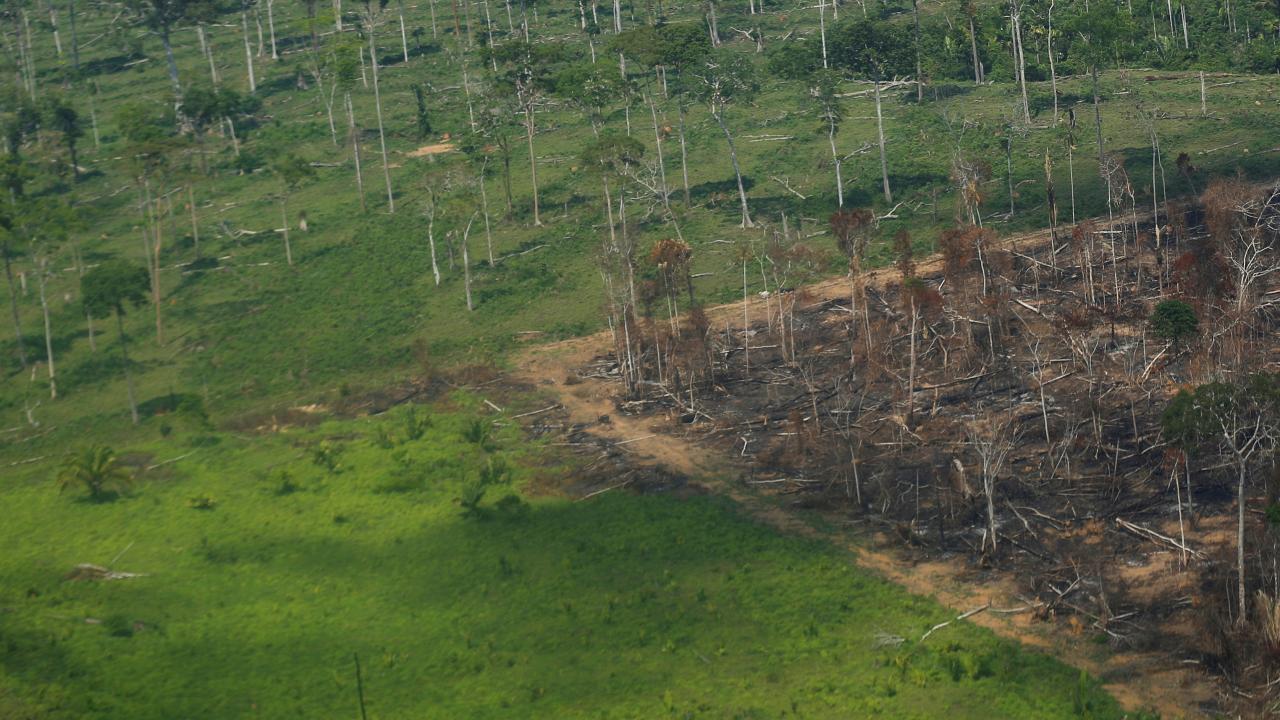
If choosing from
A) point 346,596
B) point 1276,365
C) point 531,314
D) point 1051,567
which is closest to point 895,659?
point 1051,567

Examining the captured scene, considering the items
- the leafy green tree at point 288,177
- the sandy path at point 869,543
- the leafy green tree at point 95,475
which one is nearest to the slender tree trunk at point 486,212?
the leafy green tree at point 288,177

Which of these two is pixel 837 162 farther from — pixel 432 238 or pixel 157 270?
pixel 157 270

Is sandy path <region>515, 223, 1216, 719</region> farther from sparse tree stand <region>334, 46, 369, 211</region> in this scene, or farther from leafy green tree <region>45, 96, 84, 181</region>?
leafy green tree <region>45, 96, 84, 181</region>

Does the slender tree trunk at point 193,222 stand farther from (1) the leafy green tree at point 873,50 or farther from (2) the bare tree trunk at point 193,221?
(1) the leafy green tree at point 873,50

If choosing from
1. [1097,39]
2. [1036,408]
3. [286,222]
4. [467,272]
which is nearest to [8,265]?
[286,222]

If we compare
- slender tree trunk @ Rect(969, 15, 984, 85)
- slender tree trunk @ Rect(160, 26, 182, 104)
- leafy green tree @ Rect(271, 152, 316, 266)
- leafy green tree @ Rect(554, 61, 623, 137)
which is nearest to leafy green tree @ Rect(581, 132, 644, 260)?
leafy green tree @ Rect(554, 61, 623, 137)

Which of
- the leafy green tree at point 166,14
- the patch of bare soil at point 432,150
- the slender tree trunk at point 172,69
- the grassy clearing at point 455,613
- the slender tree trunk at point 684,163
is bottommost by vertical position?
the grassy clearing at point 455,613
